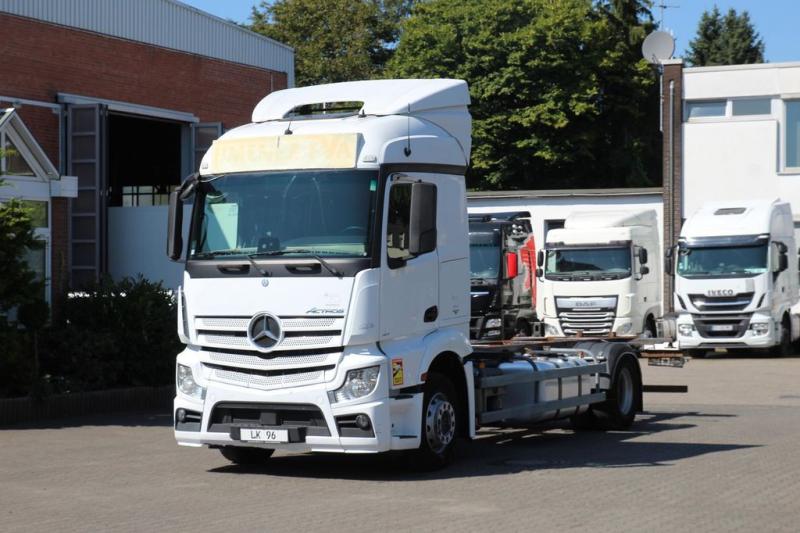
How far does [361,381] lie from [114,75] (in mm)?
17005

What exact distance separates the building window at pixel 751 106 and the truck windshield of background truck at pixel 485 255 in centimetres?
1101

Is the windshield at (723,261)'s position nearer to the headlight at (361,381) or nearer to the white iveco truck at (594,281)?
the white iveco truck at (594,281)

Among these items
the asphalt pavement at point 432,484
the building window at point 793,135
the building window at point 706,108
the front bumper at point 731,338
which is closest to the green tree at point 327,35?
the building window at point 706,108

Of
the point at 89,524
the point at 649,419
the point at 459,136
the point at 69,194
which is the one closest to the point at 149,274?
the point at 69,194

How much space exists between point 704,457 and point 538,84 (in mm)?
42916

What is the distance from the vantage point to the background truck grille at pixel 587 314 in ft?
108

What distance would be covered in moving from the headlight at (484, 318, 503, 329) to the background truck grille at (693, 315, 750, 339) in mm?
4655

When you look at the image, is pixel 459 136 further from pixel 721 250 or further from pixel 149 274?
pixel 721 250

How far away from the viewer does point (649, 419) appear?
17.2 m

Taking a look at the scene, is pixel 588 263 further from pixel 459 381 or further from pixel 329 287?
pixel 329 287

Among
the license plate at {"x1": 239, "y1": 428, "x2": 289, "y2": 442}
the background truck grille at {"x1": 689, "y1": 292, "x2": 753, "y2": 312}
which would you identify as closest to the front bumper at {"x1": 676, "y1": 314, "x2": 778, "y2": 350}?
the background truck grille at {"x1": 689, "y1": 292, "x2": 753, "y2": 312}

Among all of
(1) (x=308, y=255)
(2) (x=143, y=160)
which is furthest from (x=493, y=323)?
(1) (x=308, y=255)

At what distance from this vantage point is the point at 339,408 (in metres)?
11.2

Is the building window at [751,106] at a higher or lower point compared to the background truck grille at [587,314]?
higher
